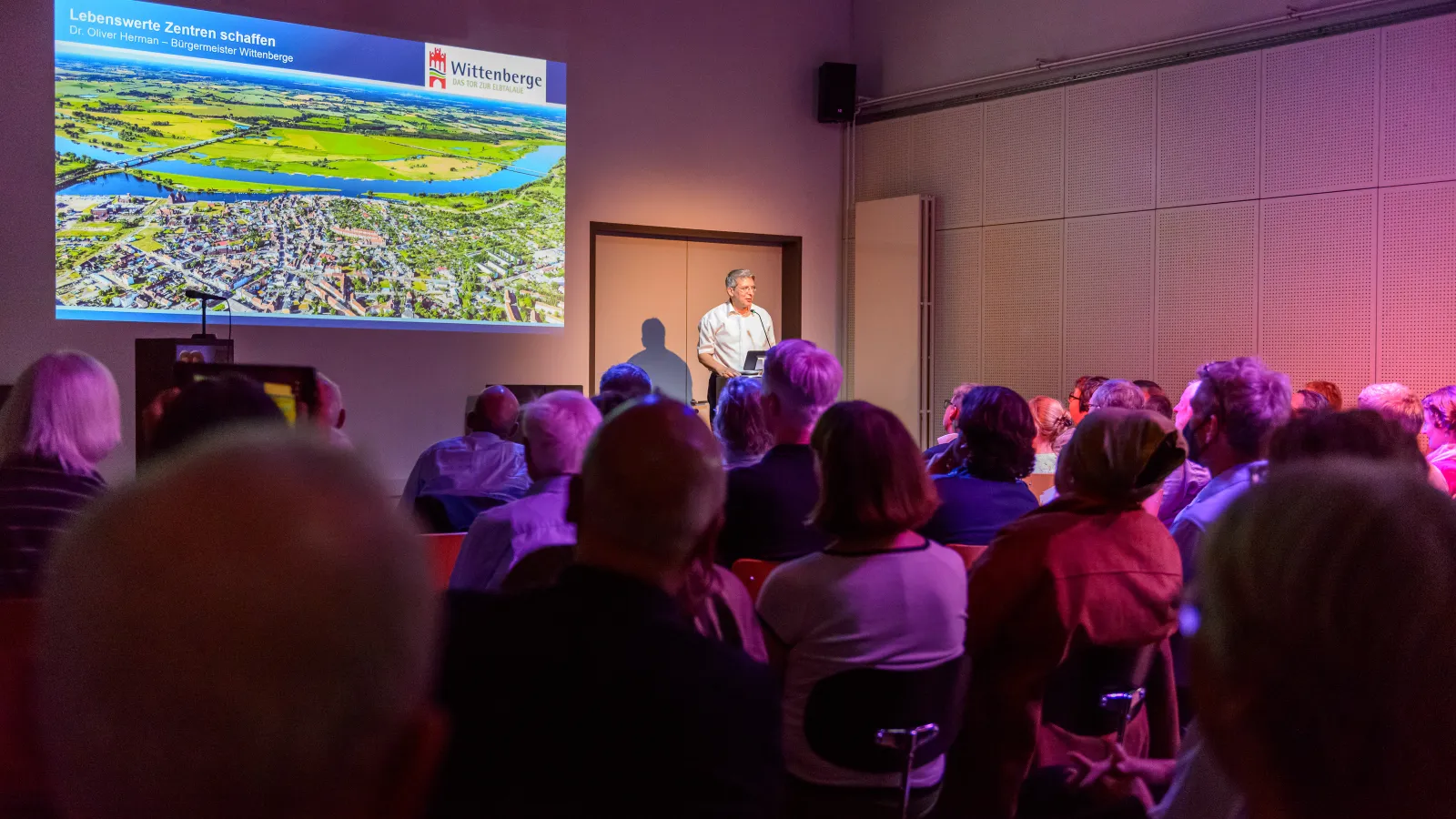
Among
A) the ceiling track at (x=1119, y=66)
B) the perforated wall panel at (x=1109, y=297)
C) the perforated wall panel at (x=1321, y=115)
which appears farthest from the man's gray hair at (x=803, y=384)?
Answer: the ceiling track at (x=1119, y=66)

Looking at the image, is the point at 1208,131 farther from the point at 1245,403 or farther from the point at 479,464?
the point at 479,464

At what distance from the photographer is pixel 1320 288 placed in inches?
312

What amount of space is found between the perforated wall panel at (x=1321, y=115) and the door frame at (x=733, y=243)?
4105 mm

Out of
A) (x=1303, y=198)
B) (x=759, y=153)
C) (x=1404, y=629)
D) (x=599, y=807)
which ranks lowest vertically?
(x=599, y=807)

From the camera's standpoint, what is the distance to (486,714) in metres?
1.24

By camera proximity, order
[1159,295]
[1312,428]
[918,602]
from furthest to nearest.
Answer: [1159,295]
[918,602]
[1312,428]

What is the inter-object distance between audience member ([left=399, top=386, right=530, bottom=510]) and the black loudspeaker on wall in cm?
681

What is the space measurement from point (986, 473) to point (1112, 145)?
20.9 ft

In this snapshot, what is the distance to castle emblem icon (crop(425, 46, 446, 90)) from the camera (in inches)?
344

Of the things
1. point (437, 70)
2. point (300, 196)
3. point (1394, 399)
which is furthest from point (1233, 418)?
point (437, 70)

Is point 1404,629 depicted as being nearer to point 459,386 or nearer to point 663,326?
point 459,386

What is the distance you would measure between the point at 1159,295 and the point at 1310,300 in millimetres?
1091

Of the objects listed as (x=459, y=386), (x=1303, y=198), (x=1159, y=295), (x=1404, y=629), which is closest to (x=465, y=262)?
(x=459, y=386)

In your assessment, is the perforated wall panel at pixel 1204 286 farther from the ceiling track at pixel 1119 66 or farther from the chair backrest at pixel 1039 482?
the chair backrest at pixel 1039 482
